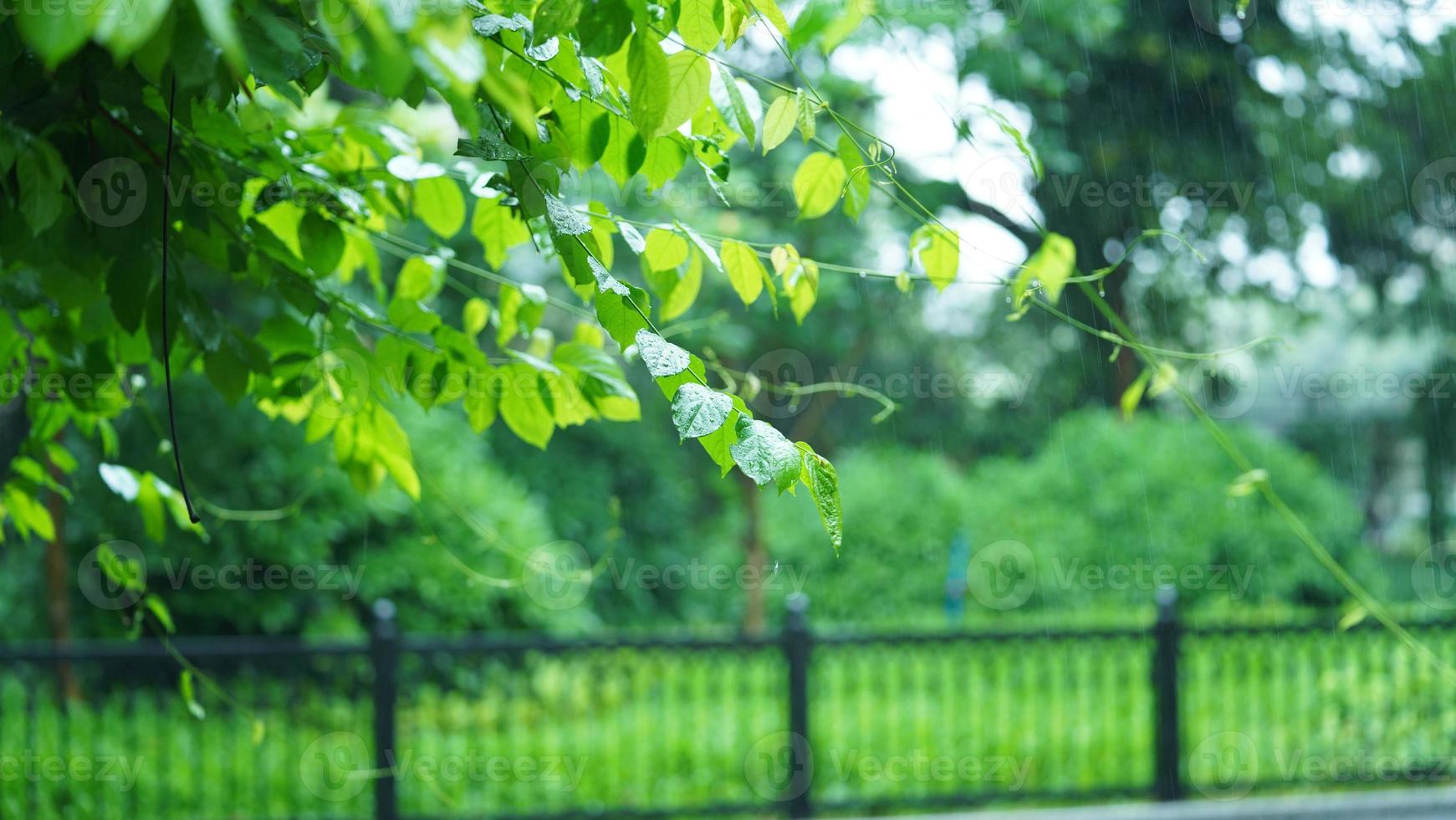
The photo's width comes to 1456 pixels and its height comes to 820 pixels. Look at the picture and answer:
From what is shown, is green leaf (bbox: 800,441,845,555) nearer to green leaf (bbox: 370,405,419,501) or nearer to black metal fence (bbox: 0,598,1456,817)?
green leaf (bbox: 370,405,419,501)

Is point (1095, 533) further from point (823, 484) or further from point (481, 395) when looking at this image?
point (823, 484)

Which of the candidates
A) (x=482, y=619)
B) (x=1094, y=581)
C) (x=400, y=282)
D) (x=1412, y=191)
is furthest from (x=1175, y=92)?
(x=400, y=282)

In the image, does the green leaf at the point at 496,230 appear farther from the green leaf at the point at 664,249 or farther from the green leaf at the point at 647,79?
the green leaf at the point at 647,79

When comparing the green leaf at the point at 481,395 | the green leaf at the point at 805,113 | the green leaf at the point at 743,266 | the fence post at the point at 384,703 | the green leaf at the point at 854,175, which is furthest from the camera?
the fence post at the point at 384,703

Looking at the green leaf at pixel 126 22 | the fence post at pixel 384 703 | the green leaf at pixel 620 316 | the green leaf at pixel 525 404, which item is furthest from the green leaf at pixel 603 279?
the fence post at pixel 384 703

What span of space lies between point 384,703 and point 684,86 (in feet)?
16.2

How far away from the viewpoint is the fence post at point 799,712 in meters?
5.77

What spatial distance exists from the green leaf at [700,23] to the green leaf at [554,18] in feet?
0.66

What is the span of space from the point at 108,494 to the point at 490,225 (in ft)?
21.7

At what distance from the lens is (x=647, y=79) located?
42.7 inches

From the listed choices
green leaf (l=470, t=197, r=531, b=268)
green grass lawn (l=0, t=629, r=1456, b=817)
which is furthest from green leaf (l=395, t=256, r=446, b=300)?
green grass lawn (l=0, t=629, r=1456, b=817)

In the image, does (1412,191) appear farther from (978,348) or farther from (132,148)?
(132,148)

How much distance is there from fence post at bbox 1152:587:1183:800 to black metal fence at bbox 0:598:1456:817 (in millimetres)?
13

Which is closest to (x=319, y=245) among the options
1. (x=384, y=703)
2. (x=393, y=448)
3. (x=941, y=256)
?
(x=393, y=448)
